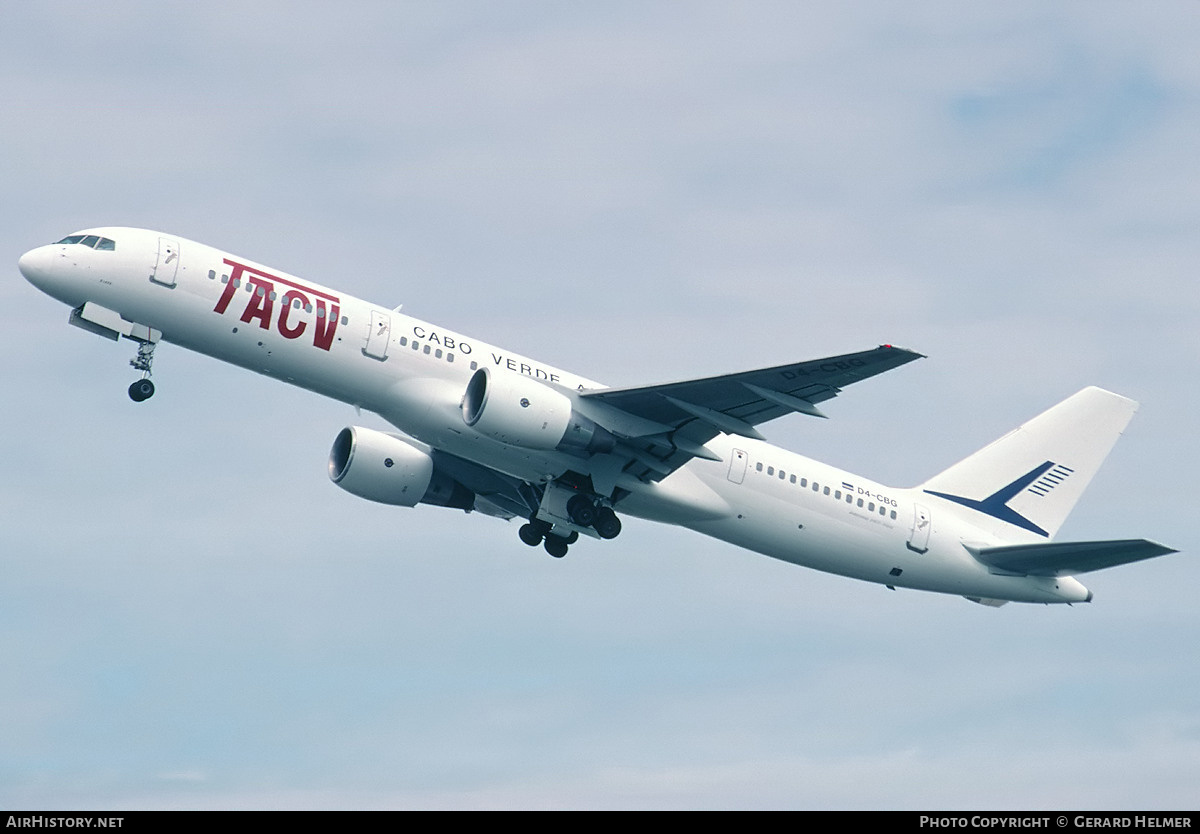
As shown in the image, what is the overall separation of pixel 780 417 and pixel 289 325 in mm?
12098

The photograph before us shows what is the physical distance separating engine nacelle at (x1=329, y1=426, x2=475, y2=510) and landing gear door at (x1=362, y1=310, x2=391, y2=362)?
6026 mm

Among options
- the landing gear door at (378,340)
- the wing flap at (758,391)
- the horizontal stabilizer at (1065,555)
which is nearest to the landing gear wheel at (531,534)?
the wing flap at (758,391)

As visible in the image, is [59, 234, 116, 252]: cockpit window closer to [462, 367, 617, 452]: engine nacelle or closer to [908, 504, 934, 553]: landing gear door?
[462, 367, 617, 452]: engine nacelle

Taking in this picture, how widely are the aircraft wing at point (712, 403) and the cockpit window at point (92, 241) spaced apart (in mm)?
11926

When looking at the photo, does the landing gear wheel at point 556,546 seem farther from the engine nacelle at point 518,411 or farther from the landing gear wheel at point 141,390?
the landing gear wheel at point 141,390

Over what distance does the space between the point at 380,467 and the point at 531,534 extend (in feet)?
15.4

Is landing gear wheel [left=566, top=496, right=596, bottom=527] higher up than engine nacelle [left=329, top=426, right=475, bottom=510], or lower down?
lower down

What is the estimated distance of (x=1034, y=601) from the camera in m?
41.8

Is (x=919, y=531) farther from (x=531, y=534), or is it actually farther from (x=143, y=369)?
(x=143, y=369)

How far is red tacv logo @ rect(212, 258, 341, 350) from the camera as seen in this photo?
114 ft

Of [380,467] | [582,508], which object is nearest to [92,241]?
[380,467]

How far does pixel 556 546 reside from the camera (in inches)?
1651

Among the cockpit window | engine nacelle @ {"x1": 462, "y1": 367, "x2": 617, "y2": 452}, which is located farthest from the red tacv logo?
engine nacelle @ {"x1": 462, "y1": 367, "x2": 617, "y2": 452}
